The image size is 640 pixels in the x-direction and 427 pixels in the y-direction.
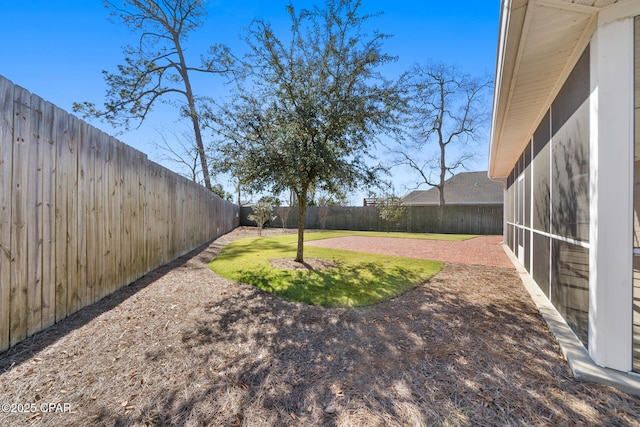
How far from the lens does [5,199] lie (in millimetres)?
2295

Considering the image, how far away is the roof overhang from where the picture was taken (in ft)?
7.65

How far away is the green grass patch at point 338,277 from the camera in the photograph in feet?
13.7

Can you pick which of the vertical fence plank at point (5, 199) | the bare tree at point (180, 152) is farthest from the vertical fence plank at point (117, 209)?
the bare tree at point (180, 152)

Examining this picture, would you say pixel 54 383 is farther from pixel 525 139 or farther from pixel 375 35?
pixel 525 139

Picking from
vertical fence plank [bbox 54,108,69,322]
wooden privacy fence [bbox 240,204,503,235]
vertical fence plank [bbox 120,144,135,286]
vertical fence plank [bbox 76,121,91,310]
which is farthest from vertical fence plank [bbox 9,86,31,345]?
wooden privacy fence [bbox 240,204,503,235]

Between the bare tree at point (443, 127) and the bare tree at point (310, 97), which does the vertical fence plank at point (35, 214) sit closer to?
the bare tree at point (310, 97)

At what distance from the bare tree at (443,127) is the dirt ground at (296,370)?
18.8 m

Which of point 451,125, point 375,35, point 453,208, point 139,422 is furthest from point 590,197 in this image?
point 451,125

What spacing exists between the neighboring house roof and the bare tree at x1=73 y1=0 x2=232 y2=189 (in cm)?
1714

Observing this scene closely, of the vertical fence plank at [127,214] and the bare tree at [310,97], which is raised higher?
the bare tree at [310,97]

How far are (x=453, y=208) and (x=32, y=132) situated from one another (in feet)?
59.5

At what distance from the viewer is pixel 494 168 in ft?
29.5

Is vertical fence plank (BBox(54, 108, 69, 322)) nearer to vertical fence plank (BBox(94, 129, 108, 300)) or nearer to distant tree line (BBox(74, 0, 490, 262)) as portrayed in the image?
vertical fence plank (BBox(94, 129, 108, 300))

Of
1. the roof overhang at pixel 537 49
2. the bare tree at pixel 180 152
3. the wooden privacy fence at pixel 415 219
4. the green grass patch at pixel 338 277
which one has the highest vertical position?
the bare tree at pixel 180 152
